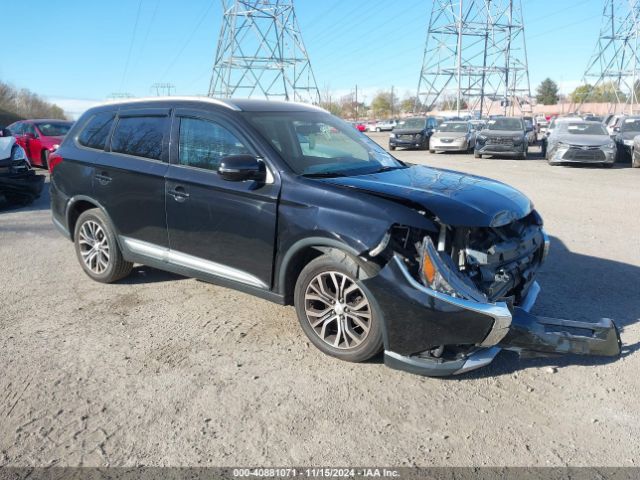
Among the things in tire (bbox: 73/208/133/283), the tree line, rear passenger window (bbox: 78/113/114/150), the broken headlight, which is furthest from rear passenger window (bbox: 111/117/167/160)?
the tree line

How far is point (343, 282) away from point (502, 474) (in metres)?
1.47

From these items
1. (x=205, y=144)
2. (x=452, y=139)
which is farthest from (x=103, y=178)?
(x=452, y=139)

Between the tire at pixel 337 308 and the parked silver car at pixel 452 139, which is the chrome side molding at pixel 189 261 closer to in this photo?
the tire at pixel 337 308

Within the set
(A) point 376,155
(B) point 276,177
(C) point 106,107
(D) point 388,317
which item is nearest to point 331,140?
(A) point 376,155

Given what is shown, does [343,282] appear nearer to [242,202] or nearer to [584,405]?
[242,202]

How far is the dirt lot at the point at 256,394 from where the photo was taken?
106 inches

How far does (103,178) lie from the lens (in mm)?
4918

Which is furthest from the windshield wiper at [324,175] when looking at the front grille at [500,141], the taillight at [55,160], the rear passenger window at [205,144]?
the front grille at [500,141]

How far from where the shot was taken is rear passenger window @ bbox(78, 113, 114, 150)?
5.13 meters

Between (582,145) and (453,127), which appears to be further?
(453,127)

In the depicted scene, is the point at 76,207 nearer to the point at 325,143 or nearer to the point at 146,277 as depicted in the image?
the point at 146,277

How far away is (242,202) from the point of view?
3.92 metres

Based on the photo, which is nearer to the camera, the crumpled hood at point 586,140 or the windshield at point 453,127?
the crumpled hood at point 586,140

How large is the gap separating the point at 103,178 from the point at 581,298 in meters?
4.61
